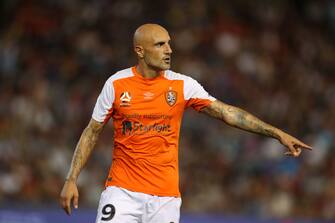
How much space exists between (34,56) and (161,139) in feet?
32.6

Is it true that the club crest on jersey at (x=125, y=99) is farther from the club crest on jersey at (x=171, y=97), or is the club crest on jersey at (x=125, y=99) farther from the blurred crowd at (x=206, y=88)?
the blurred crowd at (x=206, y=88)

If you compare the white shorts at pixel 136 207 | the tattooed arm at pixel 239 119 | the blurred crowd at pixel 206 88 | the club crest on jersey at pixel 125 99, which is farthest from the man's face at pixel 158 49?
the blurred crowd at pixel 206 88

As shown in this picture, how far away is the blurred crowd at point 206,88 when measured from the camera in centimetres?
1584

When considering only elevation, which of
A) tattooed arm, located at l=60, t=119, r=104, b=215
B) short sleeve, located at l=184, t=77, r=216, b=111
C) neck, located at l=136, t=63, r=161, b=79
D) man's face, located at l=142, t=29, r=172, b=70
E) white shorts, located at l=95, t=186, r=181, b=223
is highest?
man's face, located at l=142, t=29, r=172, b=70

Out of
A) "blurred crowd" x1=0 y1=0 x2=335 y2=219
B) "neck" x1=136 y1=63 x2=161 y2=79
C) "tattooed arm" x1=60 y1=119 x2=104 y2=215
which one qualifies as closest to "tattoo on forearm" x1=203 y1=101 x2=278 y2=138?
"neck" x1=136 y1=63 x2=161 y2=79

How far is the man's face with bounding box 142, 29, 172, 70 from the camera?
838 centimetres

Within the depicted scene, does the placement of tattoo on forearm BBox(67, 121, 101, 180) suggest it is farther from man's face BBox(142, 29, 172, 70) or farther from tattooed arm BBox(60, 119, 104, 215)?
man's face BBox(142, 29, 172, 70)

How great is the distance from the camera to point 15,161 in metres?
15.8

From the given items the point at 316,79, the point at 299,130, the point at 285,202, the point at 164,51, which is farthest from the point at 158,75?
the point at 316,79

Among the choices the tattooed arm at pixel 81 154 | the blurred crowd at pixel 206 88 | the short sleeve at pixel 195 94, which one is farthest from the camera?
the blurred crowd at pixel 206 88

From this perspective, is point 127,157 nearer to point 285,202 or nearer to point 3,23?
point 285,202

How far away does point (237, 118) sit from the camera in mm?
8438

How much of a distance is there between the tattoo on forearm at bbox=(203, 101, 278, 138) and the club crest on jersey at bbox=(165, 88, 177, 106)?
0.33 metres

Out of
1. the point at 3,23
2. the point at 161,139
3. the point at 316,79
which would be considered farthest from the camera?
the point at 3,23
